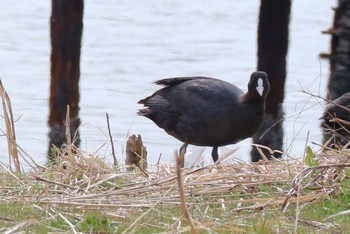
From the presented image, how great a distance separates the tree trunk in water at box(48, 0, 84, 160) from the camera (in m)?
12.7

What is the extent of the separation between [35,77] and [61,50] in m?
7.71

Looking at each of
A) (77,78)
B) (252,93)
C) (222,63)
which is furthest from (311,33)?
(252,93)

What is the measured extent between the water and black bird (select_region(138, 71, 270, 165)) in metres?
3.26

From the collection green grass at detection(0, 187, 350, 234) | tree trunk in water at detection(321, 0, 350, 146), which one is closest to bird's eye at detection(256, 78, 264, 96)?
green grass at detection(0, 187, 350, 234)

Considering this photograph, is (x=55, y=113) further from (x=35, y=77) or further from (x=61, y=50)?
(x=35, y=77)

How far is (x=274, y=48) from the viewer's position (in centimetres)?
1338

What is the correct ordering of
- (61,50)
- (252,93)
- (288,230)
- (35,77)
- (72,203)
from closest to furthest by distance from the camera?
(288,230) → (72,203) → (252,93) → (61,50) → (35,77)

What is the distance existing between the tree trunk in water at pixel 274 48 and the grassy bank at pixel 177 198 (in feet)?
19.1

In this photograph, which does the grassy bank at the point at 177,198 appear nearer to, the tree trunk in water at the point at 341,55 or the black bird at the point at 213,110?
the black bird at the point at 213,110

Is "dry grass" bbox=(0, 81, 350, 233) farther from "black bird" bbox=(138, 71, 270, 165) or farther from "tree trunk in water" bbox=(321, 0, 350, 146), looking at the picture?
"tree trunk in water" bbox=(321, 0, 350, 146)

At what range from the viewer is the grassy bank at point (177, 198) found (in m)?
6.02

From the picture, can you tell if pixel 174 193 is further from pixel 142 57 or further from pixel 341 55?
pixel 142 57

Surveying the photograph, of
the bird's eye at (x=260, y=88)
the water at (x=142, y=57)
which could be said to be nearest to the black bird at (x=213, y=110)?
the bird's eye at (x=260, y=88)

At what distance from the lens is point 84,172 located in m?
7.38
